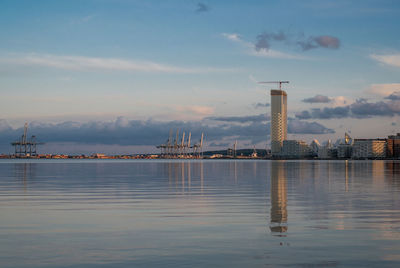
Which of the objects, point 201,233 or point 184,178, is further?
point 184,178

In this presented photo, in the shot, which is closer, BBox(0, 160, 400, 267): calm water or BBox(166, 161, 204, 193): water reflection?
BBox(0, 160, 400, 267): calm water

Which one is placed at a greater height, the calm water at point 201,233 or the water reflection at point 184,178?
the calm water at point 201,233

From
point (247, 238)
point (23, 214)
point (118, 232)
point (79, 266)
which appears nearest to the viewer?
point (79, 266)

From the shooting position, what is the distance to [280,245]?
1420 centimetres

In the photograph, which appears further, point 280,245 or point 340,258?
point 280,245

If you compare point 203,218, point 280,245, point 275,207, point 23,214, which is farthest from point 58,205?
point 280,245

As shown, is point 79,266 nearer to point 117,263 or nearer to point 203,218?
point 117,263

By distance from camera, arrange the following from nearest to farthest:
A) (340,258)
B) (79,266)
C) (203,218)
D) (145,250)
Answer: (79,266), (340,258), (145,250), (203,218)

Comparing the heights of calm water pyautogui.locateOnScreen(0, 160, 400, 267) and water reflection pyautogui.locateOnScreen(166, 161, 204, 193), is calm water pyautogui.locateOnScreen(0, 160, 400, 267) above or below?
above

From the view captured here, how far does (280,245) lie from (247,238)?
4.96 feet

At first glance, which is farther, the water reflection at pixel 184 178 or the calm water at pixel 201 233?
the water reflection at pixel 184 178

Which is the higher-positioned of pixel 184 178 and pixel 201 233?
pixel 201 233

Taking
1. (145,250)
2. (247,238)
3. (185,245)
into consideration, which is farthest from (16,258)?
(247,238)

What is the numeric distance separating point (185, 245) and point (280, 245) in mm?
2654
